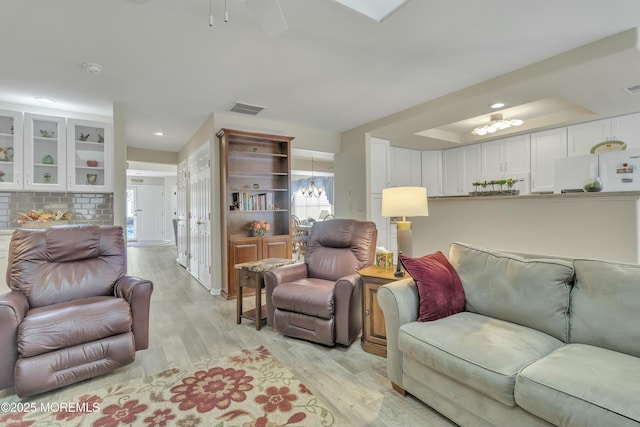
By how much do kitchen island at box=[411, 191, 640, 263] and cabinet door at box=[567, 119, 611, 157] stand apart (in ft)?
7.80

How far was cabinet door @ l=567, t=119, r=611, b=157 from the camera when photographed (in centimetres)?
412

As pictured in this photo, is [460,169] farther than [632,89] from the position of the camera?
Yes

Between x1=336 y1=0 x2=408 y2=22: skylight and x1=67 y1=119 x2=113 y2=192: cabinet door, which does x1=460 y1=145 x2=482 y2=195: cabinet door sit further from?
x1=67 y1=119 x2=113 y2=192: cabinet door

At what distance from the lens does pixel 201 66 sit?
9.23 feet

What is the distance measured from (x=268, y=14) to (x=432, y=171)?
5212mm

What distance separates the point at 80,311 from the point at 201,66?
2239 millimetres

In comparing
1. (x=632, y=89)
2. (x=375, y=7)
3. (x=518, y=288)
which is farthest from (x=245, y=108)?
(x=632, y=89)

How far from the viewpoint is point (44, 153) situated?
3797mm

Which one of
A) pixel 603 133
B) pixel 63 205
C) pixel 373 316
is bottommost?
pixel 373 316

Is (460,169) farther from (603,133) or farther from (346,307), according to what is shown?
(346,307)

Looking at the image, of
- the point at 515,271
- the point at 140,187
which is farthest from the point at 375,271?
the point at 140,187

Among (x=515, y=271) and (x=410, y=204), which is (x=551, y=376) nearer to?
(x=515, y=271)

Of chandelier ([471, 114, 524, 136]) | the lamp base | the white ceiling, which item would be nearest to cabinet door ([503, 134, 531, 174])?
chandelier ([471, 114, 524, 136])

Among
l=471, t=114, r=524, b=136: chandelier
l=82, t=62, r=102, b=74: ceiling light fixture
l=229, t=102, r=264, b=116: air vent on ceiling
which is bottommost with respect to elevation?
l=471, t=114, r=524, b=136: chandelier
